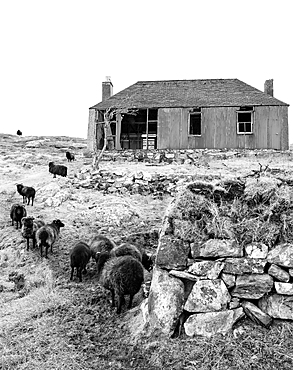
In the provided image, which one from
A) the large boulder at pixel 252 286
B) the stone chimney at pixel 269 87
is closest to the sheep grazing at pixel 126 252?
the large boulder at pixel 252 286

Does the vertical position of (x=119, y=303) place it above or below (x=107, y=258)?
below

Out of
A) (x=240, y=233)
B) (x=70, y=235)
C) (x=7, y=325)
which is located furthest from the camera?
(x=70, y=235)

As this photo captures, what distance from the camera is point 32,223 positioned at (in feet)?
36.7

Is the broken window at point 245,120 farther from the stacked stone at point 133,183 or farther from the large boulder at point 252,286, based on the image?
the large boulder at point 252,286

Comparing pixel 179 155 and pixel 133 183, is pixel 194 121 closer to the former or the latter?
pixel 179 155

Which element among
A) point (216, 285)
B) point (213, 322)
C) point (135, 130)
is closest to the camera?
point (213, 322)

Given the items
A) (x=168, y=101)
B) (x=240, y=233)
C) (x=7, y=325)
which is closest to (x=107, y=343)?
(x=7, y=325)

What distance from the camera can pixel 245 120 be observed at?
93.7ft

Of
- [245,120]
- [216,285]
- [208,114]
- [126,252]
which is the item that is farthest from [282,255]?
[245,120]

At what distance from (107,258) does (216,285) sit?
391 centimetres

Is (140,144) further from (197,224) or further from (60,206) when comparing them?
(197,224)

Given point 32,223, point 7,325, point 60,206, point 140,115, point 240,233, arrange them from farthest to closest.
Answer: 1. point 140,115
2. point 60,206
3. point 32,223
4. point 7,325
5. point 240,233

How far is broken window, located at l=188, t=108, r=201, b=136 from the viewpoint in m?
27.9

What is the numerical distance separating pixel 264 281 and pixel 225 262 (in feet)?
2.04
